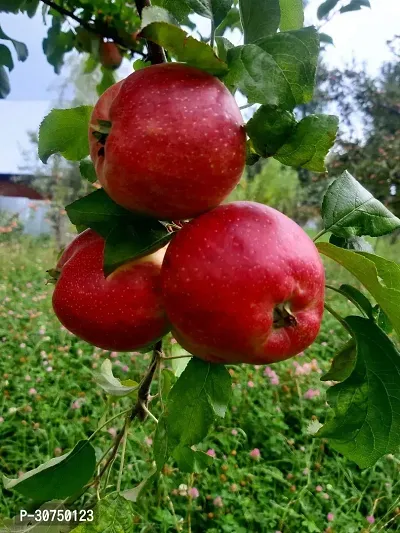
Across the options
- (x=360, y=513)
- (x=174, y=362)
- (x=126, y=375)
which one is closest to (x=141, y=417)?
(x=174, y=362)

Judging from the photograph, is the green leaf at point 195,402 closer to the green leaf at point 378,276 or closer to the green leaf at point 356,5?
the green leaf at point 378,276

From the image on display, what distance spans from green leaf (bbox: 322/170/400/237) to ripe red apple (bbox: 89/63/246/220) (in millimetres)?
127

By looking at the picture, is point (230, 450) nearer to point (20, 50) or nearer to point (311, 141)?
point (20, 50)

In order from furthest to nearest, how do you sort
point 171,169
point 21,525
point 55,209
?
point 55,209
point 21,525
point 171,169

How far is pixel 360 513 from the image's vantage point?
1.46 metres

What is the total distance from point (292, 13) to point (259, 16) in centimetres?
8

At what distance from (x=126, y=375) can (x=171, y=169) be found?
71.0 inches

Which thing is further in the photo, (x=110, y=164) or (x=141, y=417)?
(x=141, y=417)

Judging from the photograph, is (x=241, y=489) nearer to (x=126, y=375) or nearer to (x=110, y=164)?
(x=126, y=375)

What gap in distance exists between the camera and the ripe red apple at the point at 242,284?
13.9 inches

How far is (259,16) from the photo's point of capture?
1.23 ft

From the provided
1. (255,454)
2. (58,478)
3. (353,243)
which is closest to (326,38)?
(353,243)

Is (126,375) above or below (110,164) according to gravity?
below

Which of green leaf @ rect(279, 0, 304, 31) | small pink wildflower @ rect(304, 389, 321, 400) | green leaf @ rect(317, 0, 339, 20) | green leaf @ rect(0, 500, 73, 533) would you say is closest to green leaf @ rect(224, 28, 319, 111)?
green leaf @ rect(279, 0, 304, 31)
